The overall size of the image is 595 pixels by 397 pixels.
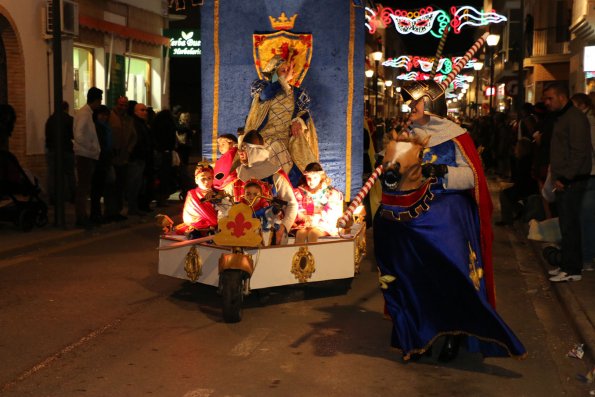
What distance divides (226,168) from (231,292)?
4.93ft

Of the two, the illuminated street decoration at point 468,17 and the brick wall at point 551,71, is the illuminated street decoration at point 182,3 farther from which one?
the brick wall at point 551,71

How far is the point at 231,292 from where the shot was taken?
7.62 meters

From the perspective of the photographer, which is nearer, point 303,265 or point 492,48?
point 303,265

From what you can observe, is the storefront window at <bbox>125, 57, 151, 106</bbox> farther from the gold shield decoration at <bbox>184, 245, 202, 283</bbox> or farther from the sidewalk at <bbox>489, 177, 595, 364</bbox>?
the gold shield decoration at <bbox>184, 245, 202, 283</bbox>

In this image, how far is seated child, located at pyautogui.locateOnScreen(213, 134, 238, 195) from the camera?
8547 millimetres

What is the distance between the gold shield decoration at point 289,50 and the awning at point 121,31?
10.8m

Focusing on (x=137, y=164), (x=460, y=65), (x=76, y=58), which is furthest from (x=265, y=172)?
(x=76, y=58)

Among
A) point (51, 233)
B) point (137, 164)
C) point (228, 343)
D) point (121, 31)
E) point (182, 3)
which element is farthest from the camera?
point (121, 31)

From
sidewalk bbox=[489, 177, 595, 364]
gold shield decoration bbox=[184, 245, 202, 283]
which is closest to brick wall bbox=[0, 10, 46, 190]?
gold shield decoration bbox=[184, 245, 202, 283]

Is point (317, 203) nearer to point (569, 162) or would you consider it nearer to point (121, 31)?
point (569, 162)

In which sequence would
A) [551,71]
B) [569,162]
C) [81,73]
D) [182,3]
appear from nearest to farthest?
[569,162] < [182,3] < [81,73] < [551,71]

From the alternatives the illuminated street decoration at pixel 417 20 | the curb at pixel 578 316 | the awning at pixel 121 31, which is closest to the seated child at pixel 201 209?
the curb at pixel 578 316

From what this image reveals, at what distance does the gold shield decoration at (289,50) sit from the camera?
→ 1035cm

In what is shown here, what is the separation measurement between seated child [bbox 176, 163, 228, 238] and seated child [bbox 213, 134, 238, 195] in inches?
3.6
